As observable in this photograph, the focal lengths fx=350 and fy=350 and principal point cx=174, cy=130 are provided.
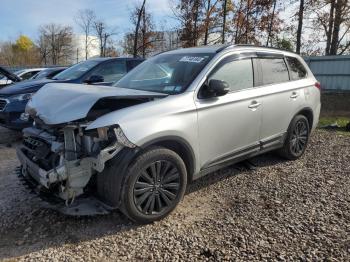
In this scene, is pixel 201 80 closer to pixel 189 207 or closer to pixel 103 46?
pixel 189 207

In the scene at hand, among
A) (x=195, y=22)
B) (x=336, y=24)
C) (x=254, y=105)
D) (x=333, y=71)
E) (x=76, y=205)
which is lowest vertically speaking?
(x=76, y=205)

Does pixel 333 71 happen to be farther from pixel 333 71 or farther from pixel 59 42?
pixel 59 42

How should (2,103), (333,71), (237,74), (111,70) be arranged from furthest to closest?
(333,71), (111,70), (2,103), (237,74)

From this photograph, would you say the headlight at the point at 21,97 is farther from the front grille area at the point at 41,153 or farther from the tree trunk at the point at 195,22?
the tree trunk at the point at 195,22

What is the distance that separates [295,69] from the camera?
5633mm

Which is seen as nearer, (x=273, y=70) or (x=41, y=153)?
(x=41, y=153)

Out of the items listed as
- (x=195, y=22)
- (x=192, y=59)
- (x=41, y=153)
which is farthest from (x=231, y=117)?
(x=195, y=22)

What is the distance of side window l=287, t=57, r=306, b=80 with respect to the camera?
218 inches

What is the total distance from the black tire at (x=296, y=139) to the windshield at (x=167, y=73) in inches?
80.0

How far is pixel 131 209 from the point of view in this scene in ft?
11.2

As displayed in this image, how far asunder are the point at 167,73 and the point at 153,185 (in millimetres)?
1547

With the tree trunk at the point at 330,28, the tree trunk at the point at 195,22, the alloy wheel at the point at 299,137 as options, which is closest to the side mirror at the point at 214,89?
the alloy wheel at the point at 299,137

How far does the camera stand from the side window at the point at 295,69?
553cm

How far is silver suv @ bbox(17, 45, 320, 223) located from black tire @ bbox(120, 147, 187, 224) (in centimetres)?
1
